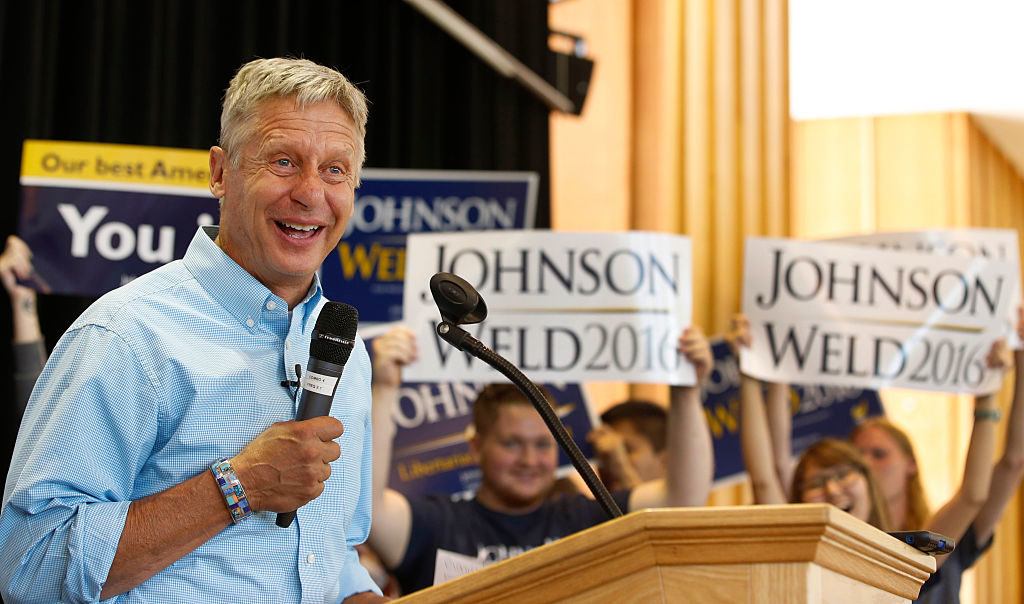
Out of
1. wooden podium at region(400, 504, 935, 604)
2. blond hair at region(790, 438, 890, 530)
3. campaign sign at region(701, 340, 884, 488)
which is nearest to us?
wooden podium at region(400, 504, 935, 604)

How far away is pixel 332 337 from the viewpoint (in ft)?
4.12

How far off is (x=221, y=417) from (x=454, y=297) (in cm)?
27

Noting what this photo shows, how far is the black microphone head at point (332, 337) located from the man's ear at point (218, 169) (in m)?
0.27

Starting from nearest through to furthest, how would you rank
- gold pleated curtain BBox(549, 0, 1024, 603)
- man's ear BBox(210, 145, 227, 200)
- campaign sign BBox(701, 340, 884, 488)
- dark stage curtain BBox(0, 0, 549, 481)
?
1. man's ear BBox(210, 145, 227, 200)
2. dark stage curtain BBox(0, 0, 549, 481)
3. campaign sign BBox(701, 340, 884, 488)
4. gold pleated curtain BBox(549, 0, 1024, 603)

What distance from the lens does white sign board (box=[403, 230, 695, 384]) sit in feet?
10.1

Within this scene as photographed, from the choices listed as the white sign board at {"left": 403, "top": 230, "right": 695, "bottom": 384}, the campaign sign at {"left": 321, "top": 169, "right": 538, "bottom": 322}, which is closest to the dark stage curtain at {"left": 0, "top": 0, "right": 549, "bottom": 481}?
the campaign sign at {"left": 321, "top": 169, "right": 538, "bottom": 322}

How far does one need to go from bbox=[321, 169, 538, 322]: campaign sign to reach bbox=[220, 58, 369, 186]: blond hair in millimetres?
1969

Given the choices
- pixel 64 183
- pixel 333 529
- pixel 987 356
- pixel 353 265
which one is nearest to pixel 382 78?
pixel 353 265

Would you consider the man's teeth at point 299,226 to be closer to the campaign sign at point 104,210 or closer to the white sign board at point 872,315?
the campaign sign at point 104,210

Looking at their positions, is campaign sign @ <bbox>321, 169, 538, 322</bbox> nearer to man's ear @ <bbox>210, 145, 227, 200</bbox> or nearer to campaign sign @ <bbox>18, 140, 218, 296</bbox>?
campaign sign @ <bbox>18, 140, 218, 296</bbox>

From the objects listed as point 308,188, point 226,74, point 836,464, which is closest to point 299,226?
point 308,188

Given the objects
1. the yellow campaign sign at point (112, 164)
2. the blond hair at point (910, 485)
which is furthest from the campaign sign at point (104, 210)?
the blond hair at point (910, 485)

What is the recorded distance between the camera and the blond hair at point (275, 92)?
4.55ft

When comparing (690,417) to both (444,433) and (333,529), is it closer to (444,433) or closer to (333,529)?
(444,433)
